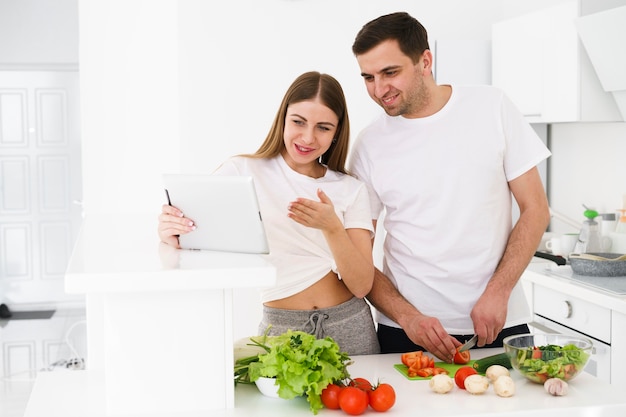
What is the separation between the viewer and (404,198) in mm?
2336

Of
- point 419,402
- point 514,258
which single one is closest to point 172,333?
point 419,402

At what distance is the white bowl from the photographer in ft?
5.48

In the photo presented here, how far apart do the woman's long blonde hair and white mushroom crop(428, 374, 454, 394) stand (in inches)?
32.8

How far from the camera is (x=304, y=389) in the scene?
1.61 metres

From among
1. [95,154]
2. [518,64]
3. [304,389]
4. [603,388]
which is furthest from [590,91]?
[95,154]

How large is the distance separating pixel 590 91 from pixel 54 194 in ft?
19.3

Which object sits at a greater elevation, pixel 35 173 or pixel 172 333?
pixel 35 173

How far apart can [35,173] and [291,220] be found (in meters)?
6.32

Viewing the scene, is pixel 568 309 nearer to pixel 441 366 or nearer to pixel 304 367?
pixel 441 366

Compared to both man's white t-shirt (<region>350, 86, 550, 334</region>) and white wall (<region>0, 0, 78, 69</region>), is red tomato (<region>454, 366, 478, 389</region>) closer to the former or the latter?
man's white t-shirt (<region>350, 86, 550, 334</region>)

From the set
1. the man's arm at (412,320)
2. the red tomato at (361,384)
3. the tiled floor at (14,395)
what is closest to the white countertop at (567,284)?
the man's arm at (412,320)

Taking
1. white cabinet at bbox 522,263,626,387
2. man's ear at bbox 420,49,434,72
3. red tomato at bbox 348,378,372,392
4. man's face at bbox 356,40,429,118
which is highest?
man's ear at bbox 420,49,434,72

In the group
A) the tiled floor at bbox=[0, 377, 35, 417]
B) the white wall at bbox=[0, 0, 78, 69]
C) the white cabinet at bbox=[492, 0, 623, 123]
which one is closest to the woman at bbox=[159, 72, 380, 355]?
the white cabinet at bbox=[492, 0, 623, 123]

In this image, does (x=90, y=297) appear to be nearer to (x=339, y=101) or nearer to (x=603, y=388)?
(x=339, y=101)
